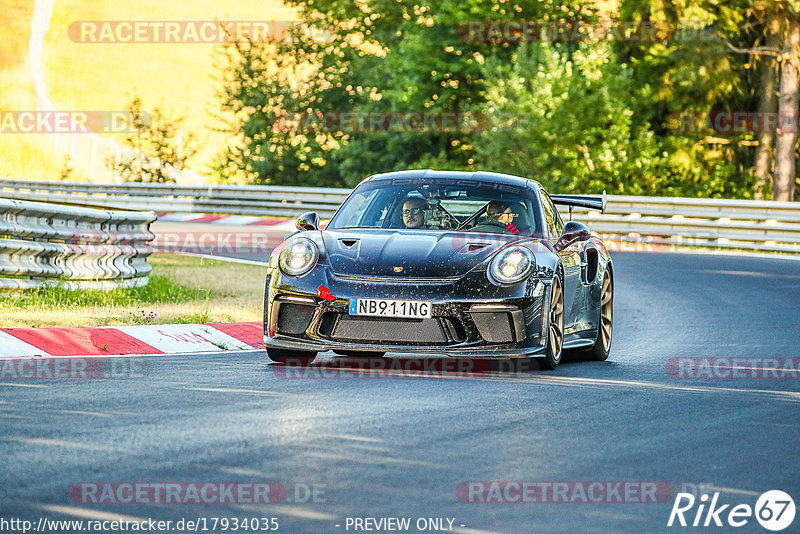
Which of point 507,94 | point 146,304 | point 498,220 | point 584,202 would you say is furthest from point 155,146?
point 498,220

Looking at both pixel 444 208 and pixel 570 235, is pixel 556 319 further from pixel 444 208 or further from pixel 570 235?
pixel 444 208

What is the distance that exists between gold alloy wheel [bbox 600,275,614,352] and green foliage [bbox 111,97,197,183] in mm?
28316

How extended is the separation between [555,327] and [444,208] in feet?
4.79

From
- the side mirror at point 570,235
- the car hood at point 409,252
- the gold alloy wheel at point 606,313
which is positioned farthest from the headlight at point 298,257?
the gold alloy wheel at point 606,313

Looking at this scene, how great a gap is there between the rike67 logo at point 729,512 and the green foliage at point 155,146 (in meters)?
33.6

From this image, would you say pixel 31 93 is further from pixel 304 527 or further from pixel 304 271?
pixel 304 527

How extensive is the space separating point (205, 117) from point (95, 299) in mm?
48572

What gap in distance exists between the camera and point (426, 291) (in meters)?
8.55

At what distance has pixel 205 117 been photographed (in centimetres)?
6003

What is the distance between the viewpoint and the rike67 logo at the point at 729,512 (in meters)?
4.95

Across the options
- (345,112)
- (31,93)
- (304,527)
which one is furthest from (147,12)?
(304,527)

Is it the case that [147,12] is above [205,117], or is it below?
above

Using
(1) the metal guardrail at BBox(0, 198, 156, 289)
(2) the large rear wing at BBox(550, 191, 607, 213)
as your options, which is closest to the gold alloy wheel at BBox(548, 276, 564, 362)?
(2) the large rear wing at BBox(550, 191, 607, 213)

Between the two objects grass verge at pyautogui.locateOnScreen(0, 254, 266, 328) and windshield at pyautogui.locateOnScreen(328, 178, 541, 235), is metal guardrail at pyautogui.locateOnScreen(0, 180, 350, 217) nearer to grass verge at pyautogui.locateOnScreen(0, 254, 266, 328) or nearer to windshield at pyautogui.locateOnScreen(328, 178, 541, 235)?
grass verge at pyautogui.locateOnScreen(0, 254, 266, 328)
